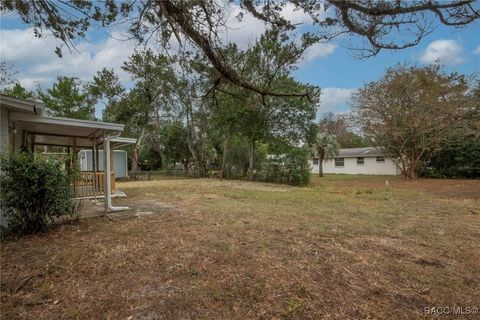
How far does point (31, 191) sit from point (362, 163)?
1166 inches

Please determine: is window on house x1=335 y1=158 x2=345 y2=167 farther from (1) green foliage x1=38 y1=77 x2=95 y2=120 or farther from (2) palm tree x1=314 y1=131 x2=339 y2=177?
(1) green foliage x1=38 y1=77 x2=95 y2=120

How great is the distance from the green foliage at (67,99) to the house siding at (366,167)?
64.6 feet

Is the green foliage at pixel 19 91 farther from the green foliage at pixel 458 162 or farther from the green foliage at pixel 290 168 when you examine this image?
the green foliage at pixel 458 162

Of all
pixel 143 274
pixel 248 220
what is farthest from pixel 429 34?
pixel 143 274

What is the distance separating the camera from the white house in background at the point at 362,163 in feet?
92.0

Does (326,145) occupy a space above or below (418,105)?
below

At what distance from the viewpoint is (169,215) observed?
643cm

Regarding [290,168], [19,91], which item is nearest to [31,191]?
[290,168]

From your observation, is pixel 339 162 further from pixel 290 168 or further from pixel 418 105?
pixel 418 105

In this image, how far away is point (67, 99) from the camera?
22969mm

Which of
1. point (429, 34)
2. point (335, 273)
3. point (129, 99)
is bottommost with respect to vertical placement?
point (335, 273)

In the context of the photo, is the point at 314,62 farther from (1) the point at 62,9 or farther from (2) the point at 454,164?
(2) the point at 454,164

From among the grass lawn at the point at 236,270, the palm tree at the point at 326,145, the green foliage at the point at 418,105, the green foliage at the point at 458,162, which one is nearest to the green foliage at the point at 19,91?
the grass lawn at the point at 236,270

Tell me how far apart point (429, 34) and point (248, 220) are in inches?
→ 170
